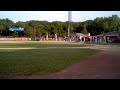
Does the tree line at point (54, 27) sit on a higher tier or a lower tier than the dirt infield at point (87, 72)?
higher

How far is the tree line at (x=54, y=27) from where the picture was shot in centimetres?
9750

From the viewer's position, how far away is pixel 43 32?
104000 mm

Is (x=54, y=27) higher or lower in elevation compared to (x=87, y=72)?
higher

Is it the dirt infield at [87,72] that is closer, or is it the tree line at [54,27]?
the dirt infield at [87,72]

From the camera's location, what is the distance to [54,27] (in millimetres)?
103500

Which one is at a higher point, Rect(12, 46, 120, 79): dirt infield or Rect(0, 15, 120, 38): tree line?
Rect(0, 15, 120, 38): tree line

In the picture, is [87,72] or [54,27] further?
[54,27]

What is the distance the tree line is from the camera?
97500 mm

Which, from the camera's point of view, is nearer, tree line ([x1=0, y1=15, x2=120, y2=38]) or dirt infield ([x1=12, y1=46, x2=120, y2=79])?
dirt infield ([x1=12, y1=46, x2=120, y2=79])
